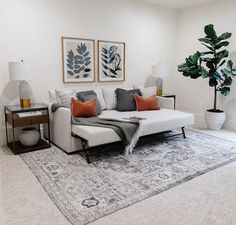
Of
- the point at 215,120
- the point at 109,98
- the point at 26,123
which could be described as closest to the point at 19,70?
the point at 26,123

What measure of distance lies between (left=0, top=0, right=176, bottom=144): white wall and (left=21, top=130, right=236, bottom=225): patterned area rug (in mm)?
1352

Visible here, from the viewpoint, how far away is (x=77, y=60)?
163 inches

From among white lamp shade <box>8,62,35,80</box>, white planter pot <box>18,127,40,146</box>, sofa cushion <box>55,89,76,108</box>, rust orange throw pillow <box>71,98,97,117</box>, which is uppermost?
white lamp shade <box>8,62,35,80</box>

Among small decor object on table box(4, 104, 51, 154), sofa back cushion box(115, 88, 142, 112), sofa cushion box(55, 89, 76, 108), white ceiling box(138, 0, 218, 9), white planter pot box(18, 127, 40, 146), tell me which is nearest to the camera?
small decor object on table box(4, 104, 51, 154)

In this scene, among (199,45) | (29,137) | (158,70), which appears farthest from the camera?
(199,45)

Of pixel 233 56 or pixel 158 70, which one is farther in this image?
pixel 158 70

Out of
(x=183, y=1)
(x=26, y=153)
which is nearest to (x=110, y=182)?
(x=26, y=153)

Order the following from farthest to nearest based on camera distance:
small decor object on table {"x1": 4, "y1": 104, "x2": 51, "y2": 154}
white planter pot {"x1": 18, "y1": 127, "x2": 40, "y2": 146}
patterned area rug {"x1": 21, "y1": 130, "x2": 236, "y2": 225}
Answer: white planter pot {"x1": 18, "y1": 127, "x2": 40, "y2": 146} < small decor object on table {"x1": 4, "y1": 104, "x2": 51, "y2": 154} < patterned area rug {"x1": 21, "y1": 130, "x2": 236, "y2": 225}

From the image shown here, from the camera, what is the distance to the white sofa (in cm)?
298

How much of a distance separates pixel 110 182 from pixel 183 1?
4025mm

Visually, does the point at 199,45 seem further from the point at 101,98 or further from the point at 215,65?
the point at 101,98

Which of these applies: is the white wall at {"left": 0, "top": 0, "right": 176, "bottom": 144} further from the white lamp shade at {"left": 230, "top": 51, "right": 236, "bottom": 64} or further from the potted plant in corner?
the white lamp shade at {"left": 230, "top": 51, "right": 236, "bottom": 64}

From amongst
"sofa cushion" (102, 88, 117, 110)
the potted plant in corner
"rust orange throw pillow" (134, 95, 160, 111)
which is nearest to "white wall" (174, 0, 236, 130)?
the potted plant in corner

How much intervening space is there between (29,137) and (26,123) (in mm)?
242
